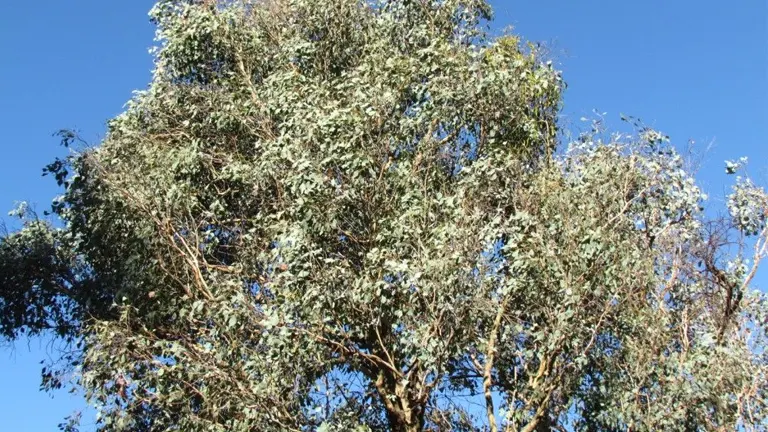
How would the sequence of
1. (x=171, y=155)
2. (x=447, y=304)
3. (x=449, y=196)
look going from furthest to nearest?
(x=171, y=155), (x=449, y=196), (x=447, y=304)

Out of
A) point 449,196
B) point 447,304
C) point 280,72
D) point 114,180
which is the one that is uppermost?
point 280,72

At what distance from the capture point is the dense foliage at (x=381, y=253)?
36.3 ft

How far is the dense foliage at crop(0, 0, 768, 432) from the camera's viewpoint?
36.3ft

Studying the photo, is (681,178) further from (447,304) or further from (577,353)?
(447,304)

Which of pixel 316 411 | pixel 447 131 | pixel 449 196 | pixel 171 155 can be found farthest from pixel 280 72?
pixel 316 411

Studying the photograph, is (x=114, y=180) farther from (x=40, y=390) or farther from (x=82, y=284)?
(x=40, y=390)

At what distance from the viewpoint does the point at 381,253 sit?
37.8ft

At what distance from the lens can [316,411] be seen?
1101 centimetres

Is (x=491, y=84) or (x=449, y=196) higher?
(x=491, y=84)

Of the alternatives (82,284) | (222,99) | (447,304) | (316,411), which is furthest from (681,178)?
(82,284)

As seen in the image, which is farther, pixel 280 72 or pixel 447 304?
pixel 280 72

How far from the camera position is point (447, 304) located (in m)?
10.6

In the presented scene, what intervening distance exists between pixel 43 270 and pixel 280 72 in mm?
6007

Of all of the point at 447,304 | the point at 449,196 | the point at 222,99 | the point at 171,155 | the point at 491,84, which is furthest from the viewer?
the point at 222,99
